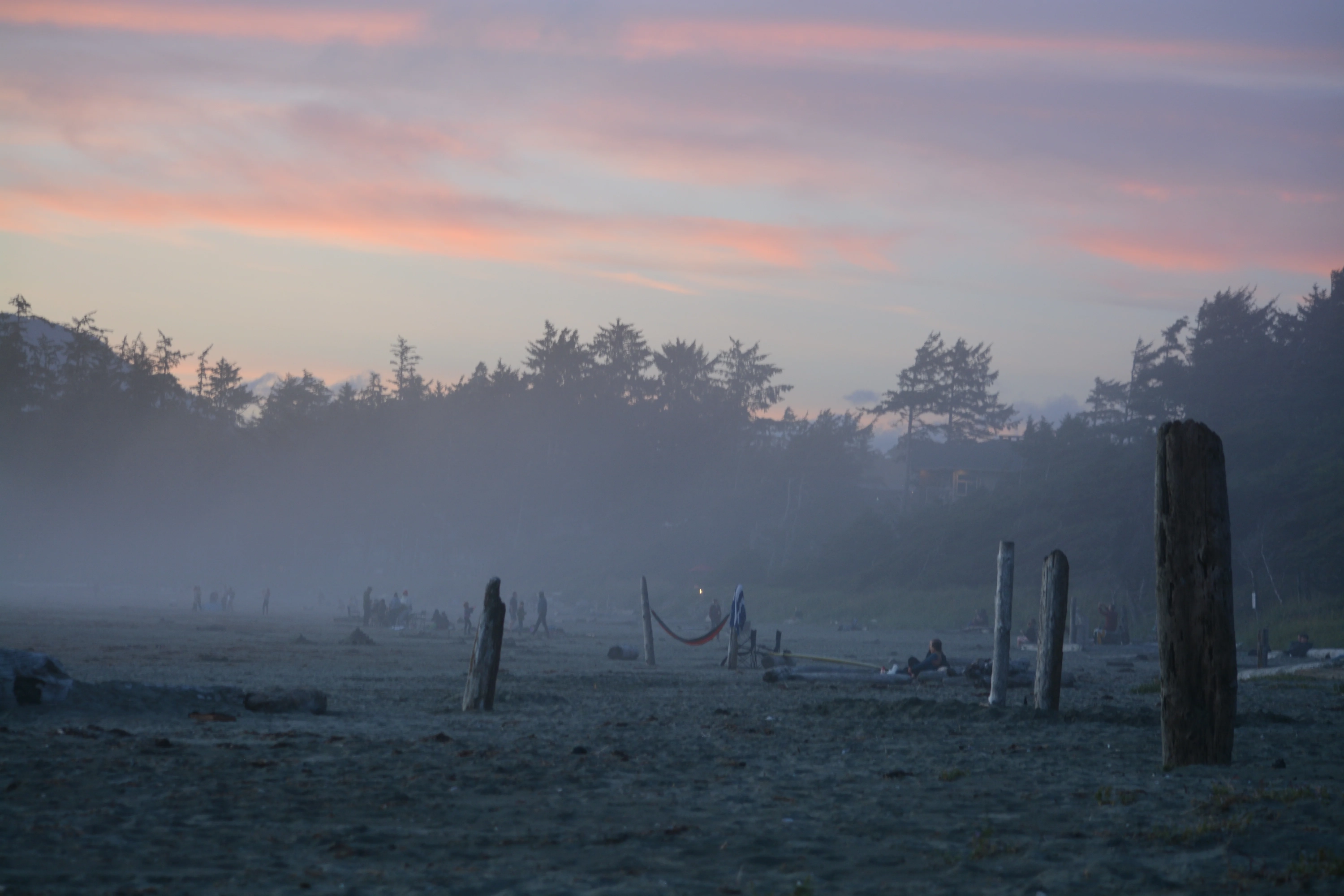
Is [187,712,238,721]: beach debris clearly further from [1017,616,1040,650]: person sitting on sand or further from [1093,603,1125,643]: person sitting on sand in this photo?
[1093,603,1125,643]: person sitting on sand

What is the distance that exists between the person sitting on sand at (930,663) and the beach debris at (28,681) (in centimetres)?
1372

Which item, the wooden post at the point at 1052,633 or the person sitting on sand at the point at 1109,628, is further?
the person sitting on sand at the point at 1109,628

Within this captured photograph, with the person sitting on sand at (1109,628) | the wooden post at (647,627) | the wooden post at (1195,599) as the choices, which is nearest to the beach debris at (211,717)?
the wooden post at (1195,599)

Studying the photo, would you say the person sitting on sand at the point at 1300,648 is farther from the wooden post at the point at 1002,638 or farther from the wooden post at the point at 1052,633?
the wooden post at the point at 1052,633

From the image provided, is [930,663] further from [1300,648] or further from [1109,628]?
[1109,628]

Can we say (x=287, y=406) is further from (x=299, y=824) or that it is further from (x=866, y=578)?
(x=299, y=824)

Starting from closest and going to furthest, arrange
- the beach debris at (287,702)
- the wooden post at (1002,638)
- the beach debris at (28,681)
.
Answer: the beach debris at (28,681), the beach debris at (287,702), the wooden post at (1002,638)

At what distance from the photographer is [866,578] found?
62.9 m

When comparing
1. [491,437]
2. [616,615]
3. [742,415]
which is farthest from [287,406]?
[616,615]

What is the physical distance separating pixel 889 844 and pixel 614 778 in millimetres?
2799

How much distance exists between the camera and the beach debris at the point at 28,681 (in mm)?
10961

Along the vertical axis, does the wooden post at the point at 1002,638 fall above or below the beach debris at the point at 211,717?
above

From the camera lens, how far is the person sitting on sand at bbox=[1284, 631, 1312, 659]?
30328mm

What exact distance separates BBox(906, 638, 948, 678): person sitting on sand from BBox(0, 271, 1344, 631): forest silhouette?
145ft
